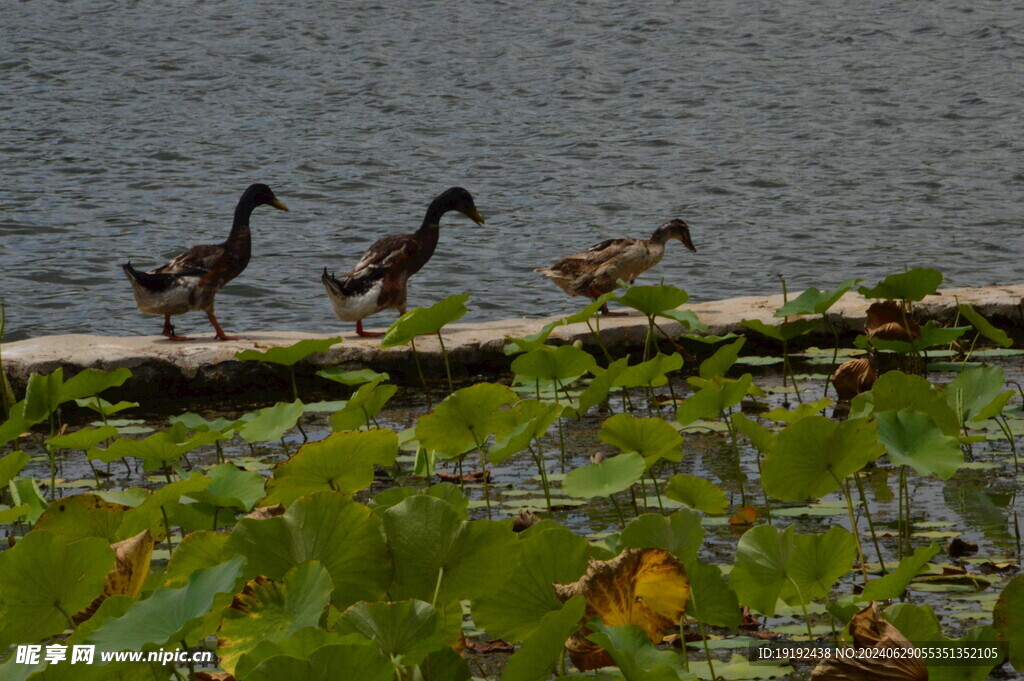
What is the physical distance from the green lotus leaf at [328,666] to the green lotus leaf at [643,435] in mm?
1306

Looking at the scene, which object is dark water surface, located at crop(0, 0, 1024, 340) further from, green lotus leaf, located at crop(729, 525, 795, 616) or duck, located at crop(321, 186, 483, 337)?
green lotus leaf, located at crop(729, 525, 795, 616)

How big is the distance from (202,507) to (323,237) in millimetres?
7688

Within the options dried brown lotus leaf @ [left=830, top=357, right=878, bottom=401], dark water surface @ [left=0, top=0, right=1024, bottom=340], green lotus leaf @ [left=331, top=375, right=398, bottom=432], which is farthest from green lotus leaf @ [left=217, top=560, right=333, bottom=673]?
dark water surface @ [left=0, top=0, right=1024, bottom=340]

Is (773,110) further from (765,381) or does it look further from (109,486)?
(109,486)

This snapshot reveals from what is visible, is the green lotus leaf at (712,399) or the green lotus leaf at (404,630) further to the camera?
the green lotus leaf at (712,399)

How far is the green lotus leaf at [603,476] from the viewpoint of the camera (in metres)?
2.62

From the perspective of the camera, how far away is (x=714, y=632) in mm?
2447

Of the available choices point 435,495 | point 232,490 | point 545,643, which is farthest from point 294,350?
point 545,643

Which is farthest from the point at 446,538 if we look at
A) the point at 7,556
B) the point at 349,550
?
Result: the point at 7,556

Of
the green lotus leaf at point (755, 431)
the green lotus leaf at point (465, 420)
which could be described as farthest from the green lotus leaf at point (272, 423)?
the green lotus leaf at point (755, 431)

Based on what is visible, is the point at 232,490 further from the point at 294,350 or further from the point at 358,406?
the point at 294,350

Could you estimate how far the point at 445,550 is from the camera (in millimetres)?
1848

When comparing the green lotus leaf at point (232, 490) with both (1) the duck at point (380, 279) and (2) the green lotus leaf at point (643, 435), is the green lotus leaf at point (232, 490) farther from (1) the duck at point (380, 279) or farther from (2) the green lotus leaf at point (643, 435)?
(1) the duck at point (380, 279)

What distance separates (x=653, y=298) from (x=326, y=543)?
2.35 m
